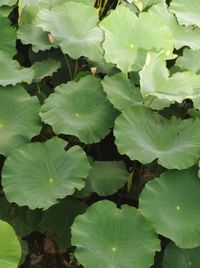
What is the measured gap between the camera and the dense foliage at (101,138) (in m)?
1.48

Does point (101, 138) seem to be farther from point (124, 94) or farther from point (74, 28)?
point (74, 28)

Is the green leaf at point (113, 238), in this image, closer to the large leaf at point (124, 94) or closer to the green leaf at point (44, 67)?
the large leaf at point (124, 94)

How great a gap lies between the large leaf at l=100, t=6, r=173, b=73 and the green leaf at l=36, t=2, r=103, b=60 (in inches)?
2.4

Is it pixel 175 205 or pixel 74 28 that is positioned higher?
pixel 74 28

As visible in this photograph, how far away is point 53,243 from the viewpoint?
6.24 ft

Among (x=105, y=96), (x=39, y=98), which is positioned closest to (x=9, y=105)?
(x=39, y=98)

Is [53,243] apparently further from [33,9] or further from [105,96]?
[33,9]

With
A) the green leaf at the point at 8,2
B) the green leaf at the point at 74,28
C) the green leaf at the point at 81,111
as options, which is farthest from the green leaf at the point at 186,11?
the green leaf at the point at 8,2

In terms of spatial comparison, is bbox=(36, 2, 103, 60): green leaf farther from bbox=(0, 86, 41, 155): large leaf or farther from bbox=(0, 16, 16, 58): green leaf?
bbox=(0, 86, 41, 155): large leaf

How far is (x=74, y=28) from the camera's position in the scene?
6.46 ft

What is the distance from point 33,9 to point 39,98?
418 mm

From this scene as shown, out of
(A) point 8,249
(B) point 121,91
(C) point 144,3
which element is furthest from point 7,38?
(A) point 8,249

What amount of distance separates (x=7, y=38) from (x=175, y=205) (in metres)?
0.98

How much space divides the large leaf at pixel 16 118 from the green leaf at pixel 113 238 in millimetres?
371
